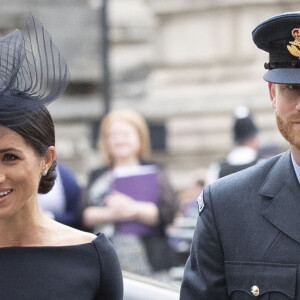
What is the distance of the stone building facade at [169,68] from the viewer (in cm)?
1440

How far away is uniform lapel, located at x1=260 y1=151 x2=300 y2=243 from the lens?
133 inches

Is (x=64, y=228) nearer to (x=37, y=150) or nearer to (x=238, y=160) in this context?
(x=37, y=150)

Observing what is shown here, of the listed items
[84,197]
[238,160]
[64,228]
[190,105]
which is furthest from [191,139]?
[64,228]

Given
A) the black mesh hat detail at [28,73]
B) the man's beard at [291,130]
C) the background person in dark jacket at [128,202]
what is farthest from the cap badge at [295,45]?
the background person in dark jacket at [128,202]

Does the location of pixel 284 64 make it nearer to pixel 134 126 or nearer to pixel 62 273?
pixel 62 273

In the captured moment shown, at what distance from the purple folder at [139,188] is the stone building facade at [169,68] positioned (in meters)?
6.41

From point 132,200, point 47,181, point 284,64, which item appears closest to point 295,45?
point 284,64

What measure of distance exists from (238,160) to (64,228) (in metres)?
4.91

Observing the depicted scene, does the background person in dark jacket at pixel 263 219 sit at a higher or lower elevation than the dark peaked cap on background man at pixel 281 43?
lower

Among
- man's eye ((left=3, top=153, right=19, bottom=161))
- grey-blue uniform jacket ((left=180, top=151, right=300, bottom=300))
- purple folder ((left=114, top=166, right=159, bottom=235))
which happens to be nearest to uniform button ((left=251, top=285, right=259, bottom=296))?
grey-blue uniform jacket ((left=180, top=151, right=300, bottom=300))

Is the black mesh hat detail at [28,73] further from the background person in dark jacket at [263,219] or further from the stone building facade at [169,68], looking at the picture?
the stone building facade at [169,68]

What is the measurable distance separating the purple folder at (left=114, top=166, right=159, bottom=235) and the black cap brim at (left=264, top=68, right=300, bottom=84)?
4.31 m

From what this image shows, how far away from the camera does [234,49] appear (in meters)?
14.5

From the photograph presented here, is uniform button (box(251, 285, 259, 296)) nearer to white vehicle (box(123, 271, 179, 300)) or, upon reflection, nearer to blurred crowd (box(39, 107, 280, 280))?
white vehicle (box(123, 271, 179, 300))
